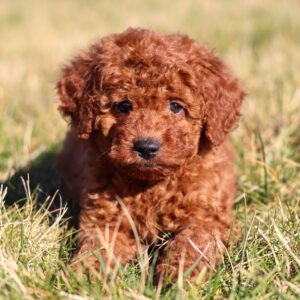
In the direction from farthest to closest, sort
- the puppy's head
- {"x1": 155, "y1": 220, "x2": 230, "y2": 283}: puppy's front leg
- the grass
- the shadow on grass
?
the shadow on grass → the puppy's head → {"x1": 155, "y1": 220, "x2": 230, "y2": 283}: puppy's front leg → the grass

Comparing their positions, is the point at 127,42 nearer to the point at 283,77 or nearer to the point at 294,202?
the point at 294,202

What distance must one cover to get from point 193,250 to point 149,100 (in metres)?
1.01

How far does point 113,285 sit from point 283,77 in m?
4.97

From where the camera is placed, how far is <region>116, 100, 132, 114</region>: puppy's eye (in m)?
4.27

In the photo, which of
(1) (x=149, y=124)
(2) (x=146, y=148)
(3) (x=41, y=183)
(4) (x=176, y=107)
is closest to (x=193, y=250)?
(2) (x=146, y=148)

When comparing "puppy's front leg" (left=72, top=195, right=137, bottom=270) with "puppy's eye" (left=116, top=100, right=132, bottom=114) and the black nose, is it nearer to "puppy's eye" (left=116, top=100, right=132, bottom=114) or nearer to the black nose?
the black nose

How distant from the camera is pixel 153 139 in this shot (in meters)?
4.01

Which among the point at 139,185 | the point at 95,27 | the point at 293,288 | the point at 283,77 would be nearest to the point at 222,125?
the point at 139,185

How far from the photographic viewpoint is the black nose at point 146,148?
3.95m

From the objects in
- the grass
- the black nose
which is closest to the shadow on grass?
the grass

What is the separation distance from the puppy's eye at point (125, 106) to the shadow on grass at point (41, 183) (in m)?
0.85

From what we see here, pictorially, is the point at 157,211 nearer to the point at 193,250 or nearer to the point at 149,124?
the point at 193,250

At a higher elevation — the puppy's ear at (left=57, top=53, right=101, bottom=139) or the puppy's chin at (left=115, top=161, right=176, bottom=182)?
the puppy's ear at (left=57, top=53, right=101, bottom=139)

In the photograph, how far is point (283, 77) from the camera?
770cm
